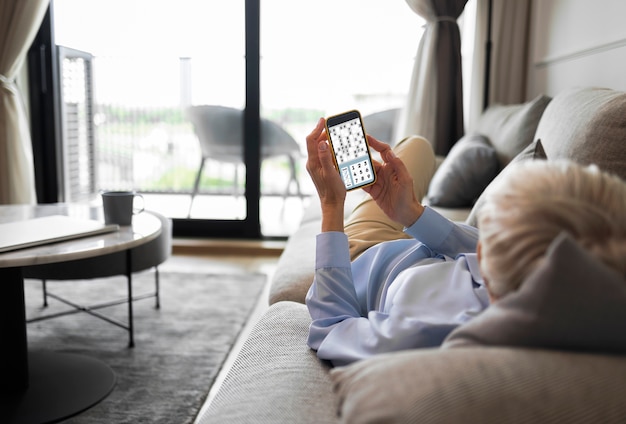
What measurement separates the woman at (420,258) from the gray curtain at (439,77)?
7.14ft

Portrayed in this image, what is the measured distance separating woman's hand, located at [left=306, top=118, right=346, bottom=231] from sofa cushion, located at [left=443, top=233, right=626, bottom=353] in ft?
1.49

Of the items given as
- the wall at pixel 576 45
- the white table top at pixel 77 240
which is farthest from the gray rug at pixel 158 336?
the wall at pixel 576 45

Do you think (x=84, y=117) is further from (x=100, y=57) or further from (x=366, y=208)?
(x=366, y=208)

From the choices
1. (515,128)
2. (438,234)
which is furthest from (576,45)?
(438,234)

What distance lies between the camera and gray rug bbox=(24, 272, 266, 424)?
1.76 metres

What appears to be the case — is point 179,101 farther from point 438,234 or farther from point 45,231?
point 438,234

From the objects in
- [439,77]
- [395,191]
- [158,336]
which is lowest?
[158,336]

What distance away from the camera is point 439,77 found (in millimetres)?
3352

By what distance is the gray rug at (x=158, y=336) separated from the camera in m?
1.76

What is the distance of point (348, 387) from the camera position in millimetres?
616

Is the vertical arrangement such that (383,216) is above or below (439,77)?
below

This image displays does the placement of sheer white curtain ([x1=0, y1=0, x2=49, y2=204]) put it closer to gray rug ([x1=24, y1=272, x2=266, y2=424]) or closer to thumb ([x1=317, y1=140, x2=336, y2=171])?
gray rug ([x1=24, y1=272, x2=266, y2=424])

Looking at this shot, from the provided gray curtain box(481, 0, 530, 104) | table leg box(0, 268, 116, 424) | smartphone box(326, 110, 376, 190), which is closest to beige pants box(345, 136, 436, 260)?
smartphone box(326, 110, 376, 190)

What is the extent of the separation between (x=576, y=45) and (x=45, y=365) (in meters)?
2.28
